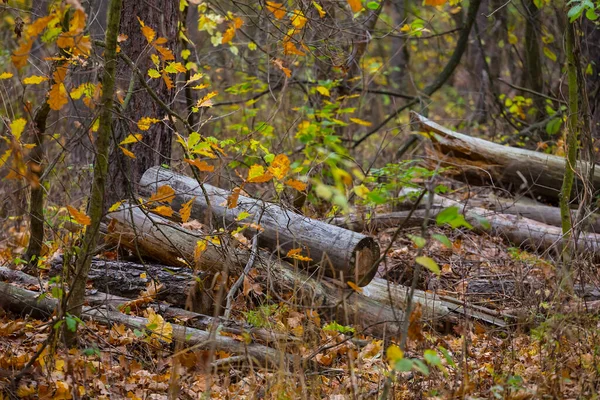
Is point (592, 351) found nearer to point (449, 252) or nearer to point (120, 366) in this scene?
point (449, 252)

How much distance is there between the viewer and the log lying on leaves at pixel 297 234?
14.9 feet

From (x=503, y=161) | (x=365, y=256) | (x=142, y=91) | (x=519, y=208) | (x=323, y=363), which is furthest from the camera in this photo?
(x=503, y=161)

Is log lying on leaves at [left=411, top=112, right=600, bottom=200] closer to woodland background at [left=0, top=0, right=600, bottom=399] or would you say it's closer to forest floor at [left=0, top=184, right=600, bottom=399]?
woodland background at [left=0, top=0, right=600, bottom=399]

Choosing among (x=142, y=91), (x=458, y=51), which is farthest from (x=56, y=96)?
(x=458, y=51)

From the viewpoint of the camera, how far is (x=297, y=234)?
4.79 meters

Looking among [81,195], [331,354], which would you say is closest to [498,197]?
[331,354]

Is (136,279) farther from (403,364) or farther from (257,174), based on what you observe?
(403,364)

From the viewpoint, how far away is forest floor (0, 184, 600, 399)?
3348 mm

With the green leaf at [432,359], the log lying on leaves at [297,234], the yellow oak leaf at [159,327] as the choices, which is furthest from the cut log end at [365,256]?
the green leaf at [432,359]

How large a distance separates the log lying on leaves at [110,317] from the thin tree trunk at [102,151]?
45 centimetres

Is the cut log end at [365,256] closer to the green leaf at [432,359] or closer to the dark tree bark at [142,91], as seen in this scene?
the green leaf at [432,359]

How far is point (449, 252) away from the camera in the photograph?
6066 mm

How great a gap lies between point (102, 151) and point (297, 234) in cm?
174

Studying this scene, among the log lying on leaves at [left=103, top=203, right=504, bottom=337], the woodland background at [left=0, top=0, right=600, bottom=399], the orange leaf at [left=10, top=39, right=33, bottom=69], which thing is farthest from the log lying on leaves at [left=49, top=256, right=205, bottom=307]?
the orange leaf at [left=10, top=39, right=33, bottom=69]
